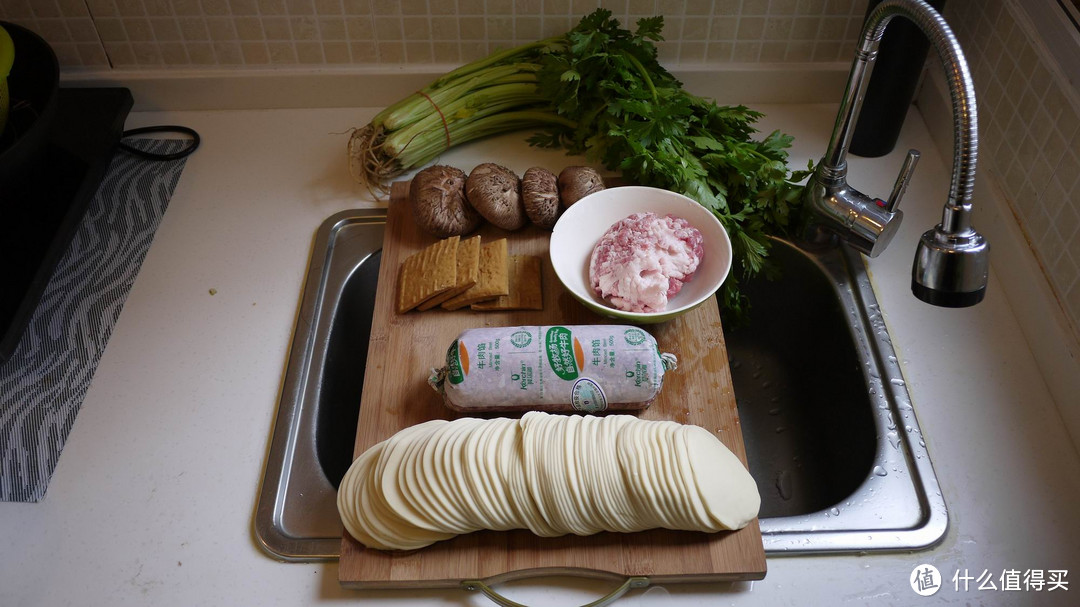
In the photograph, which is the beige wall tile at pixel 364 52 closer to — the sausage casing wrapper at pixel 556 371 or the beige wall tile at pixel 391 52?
the beige wall tile at pixel 391 52

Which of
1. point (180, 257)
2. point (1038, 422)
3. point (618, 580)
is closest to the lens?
point (618, 580)

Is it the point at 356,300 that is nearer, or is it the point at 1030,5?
the point at 1030,5

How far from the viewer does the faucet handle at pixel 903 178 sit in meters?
1.03

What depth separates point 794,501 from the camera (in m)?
1.17

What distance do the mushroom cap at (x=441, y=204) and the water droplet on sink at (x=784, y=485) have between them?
63cm

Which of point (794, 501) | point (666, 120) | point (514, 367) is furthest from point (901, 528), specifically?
point (666, 120)

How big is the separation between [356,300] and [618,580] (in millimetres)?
648

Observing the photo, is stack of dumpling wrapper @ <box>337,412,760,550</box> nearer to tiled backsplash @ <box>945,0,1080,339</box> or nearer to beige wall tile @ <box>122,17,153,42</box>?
tiled backsplash @ <box>945,0,1080,339</box>

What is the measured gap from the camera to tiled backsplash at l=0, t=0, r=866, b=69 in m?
1.39

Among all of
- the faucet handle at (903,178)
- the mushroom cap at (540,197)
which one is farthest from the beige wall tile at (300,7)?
the faucet handle at (903,178)

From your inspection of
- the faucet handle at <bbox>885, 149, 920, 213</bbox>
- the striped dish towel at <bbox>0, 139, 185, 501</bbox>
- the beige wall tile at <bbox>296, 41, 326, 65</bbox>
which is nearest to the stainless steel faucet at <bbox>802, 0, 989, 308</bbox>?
the faucet handle at <bbox>885, 149, 920, 213</bbox>

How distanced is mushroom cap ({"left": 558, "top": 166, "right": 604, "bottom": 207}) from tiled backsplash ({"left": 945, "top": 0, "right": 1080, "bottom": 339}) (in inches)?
25.4

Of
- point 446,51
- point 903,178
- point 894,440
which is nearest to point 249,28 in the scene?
point 446,51

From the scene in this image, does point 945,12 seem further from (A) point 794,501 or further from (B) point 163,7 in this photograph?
(B) point 163,7
